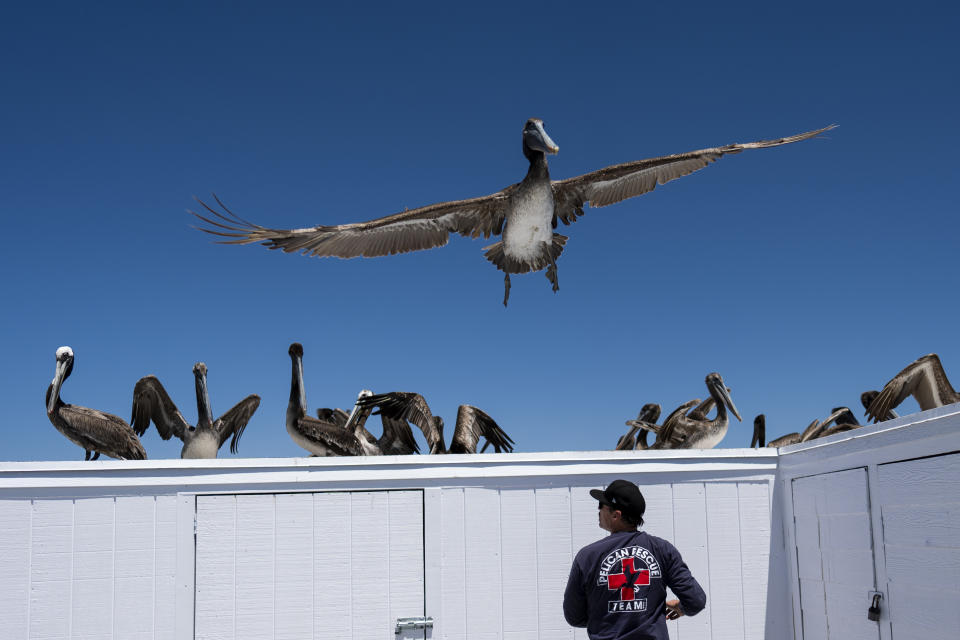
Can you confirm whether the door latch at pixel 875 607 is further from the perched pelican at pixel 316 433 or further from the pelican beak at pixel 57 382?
the pelican beak at pixel 57 382

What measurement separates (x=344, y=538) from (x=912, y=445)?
4542 mm

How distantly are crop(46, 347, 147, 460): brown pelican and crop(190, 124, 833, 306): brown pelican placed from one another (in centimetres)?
284

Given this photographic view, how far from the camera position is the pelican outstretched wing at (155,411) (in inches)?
439

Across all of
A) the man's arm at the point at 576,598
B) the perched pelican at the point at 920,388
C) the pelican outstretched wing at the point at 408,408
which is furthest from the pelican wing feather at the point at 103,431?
the perched pelican at the point at 920,388

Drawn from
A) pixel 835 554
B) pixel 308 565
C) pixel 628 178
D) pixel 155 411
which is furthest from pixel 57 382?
pixel 835 554

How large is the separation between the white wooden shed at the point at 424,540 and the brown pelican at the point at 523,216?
451 cm

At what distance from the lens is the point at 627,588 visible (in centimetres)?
486

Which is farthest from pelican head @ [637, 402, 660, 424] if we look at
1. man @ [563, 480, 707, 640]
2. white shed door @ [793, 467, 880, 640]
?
man @ [563, 480, 707, 640]

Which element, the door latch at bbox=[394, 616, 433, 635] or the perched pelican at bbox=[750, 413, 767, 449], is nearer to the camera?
the door latch at bbox=[394, 616, 433, 635]

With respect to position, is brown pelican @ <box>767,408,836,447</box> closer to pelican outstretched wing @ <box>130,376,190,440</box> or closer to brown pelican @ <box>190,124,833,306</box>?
brown pelican @ <box>190,124,833,306</box>

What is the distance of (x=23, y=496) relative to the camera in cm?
731

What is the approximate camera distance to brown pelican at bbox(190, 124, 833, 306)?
11633mm

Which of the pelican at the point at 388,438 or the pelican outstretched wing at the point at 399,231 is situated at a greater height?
the pelican outstretched wing at the point at 399,231

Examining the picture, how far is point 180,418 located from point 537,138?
5.71m
